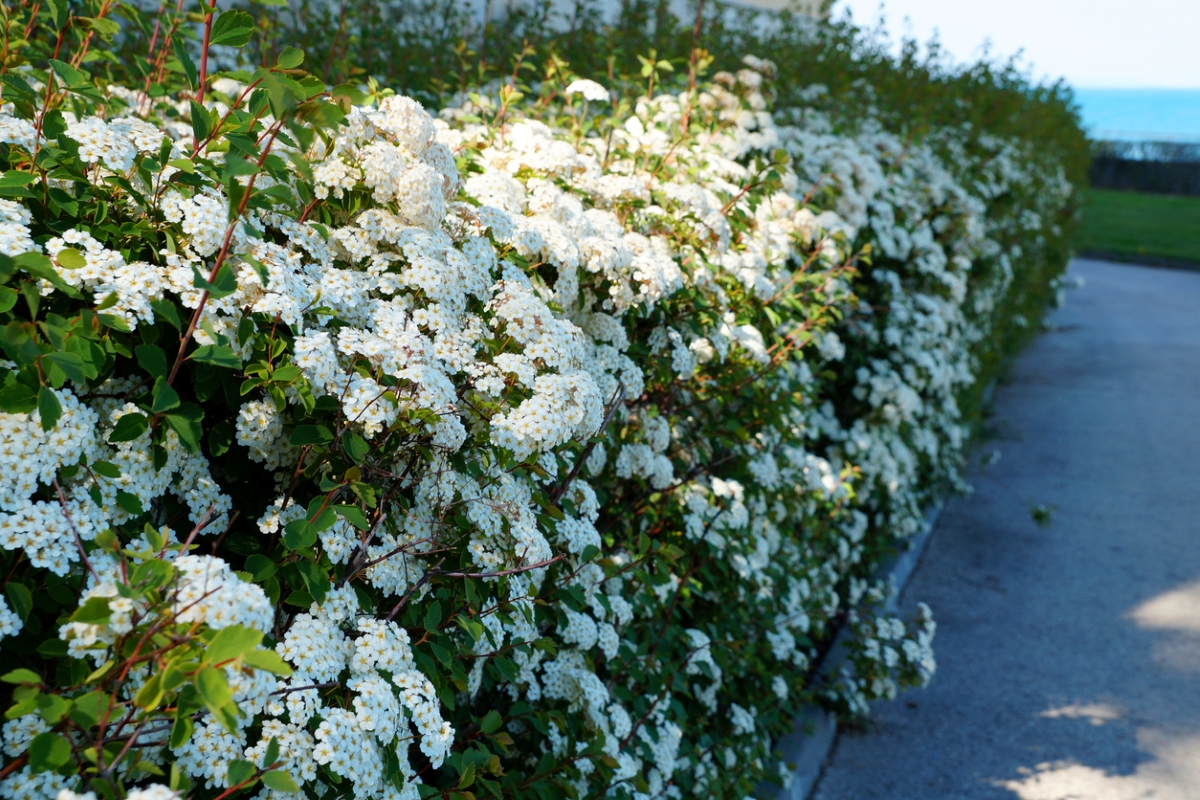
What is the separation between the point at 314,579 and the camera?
1.46m

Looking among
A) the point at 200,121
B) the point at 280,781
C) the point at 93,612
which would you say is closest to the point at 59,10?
the point at 200,121

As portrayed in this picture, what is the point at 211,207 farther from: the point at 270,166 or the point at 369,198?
the point at 369,198

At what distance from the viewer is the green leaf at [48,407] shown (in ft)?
3.96

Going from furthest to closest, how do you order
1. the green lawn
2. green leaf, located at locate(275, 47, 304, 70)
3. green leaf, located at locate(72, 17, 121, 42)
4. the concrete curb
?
the green lawn < the concrete curb < green leaf, located at locate(72, 17, 121, 42) < green leaf, located at locate(275, 47, 304, 70)

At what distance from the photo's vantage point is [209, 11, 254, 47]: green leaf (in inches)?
62.3

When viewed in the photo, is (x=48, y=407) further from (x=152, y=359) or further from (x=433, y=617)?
(x=433, y=617)

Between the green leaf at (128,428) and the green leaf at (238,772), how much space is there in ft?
1.49

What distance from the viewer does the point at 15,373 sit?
125 cm

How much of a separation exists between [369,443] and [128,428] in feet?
1.22

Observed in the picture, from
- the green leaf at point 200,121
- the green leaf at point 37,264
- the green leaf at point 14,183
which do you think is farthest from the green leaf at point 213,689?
the green leaf at point 200,121

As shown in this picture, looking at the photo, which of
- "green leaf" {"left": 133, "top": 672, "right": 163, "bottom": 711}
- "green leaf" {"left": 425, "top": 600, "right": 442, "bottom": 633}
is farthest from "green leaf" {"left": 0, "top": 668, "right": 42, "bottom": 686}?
"green leaf" {"left": 425, "top": 600, "right": 442, "bottom": 633}

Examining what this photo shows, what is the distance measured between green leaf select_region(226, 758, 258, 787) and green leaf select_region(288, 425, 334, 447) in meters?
0.47

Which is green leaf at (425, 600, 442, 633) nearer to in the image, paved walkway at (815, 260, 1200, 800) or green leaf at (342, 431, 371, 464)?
green leaf at (342, 431, 371, 464)

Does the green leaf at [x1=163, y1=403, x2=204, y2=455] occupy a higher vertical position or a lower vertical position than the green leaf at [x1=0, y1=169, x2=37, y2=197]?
lower
